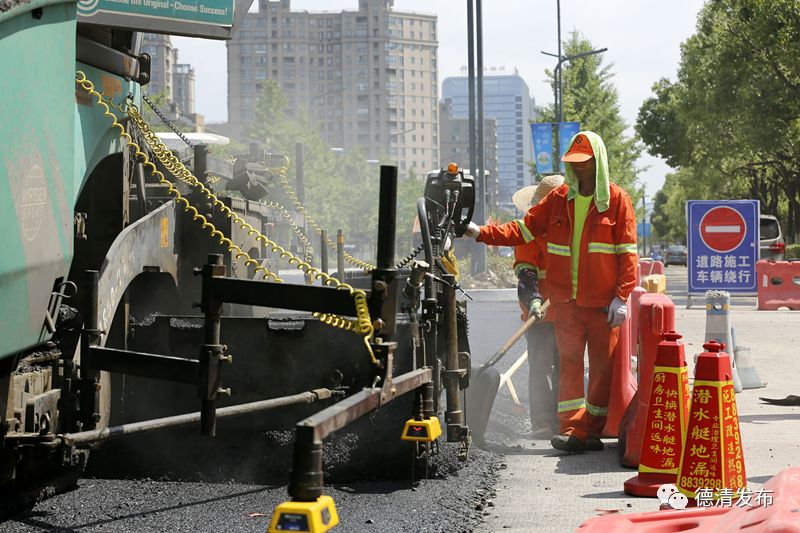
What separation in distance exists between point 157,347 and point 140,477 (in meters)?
0.63

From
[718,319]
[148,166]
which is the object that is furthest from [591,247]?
[718,319]

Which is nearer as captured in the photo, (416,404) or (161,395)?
(416,404)

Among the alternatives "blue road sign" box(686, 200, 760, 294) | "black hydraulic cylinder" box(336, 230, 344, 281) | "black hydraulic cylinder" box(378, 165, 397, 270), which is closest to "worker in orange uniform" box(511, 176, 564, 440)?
"black hydraulic cylinder" box(336, 230, 344, 281)

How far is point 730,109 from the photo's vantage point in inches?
1515

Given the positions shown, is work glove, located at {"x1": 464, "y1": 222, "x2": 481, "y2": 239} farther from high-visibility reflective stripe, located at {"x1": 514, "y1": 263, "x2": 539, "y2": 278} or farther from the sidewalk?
the sidewalk

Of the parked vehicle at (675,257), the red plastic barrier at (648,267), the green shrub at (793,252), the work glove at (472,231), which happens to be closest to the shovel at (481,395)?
the work glove at (472,231)

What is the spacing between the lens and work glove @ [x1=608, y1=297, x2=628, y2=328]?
7160mm

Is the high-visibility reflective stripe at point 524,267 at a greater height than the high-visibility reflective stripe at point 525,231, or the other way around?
the high-visibility reflective stripe at point 525,231

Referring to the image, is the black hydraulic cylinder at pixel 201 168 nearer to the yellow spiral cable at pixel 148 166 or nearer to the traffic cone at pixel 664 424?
the yellow spiral cable at pixel 148 166

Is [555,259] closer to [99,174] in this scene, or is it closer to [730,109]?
[99,174]

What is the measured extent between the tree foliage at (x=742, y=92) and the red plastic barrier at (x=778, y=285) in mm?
10491

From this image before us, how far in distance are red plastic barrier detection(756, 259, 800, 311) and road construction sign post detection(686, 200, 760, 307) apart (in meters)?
9.37

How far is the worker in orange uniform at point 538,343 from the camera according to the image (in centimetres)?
809

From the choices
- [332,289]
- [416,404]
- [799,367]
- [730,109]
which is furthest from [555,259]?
[730,109]
